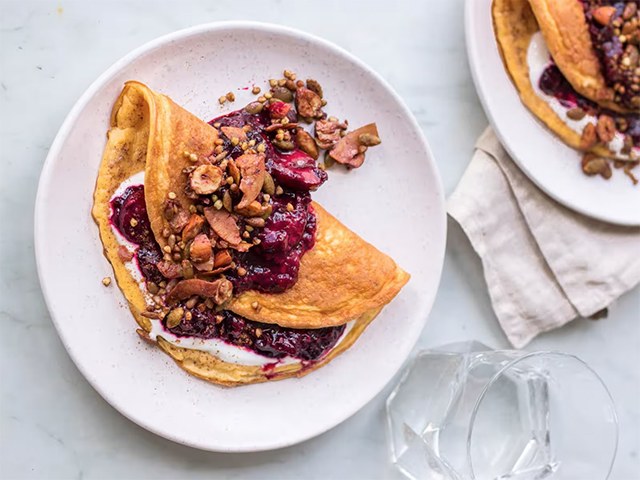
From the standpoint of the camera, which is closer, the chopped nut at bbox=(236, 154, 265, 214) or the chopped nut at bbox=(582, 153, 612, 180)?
the chopped nut at bbox=(236, 154, 265, 214)

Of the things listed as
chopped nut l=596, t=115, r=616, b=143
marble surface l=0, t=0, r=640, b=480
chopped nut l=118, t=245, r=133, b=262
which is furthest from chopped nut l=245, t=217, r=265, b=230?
chopped nut l=596, t=115, r=616, b=143

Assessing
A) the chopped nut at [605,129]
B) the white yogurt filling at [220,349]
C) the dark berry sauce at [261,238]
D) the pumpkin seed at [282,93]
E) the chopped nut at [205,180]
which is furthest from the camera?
the chopped nut at [605,129]

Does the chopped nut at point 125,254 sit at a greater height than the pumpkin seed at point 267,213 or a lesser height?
lesser

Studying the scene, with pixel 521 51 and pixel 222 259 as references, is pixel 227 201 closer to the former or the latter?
pixel 222 259

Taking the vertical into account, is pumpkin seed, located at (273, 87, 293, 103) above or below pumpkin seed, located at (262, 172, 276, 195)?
above

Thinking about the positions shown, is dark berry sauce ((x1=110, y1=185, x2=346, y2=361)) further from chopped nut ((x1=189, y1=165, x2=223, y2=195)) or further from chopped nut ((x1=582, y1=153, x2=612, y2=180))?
chopped nut ((x1=582, y1=153, x2=612, y2=180))

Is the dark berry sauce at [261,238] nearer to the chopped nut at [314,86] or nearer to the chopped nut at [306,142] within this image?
the chopped nut at [306,142]

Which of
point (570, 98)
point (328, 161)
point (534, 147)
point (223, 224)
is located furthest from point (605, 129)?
point (223, 224)

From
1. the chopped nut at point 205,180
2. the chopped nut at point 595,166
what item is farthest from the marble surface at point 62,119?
the chopped nut at point 205,180
